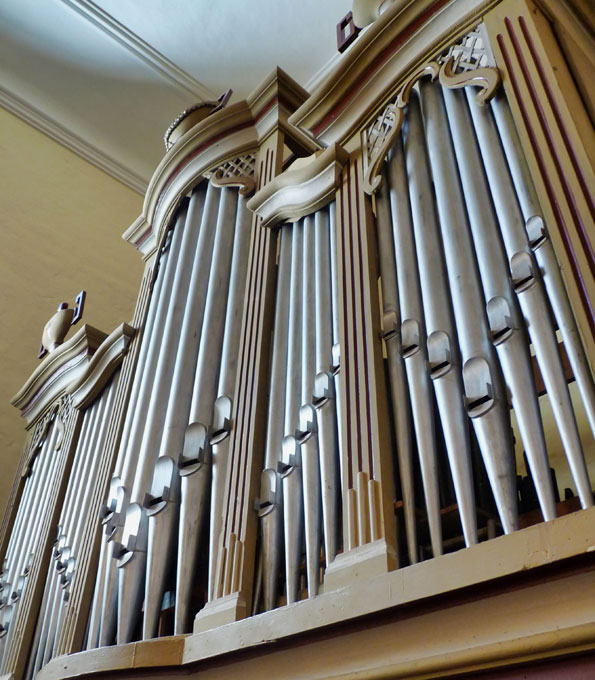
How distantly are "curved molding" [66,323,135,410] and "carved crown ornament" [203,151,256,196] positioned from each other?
0.83 meters

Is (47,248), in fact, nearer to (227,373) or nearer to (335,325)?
(227,373)

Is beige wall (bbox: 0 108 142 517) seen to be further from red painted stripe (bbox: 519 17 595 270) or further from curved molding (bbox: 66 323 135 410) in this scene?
red painted stripe (bbox: 519 17 595 270)

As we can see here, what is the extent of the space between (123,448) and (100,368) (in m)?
0.97

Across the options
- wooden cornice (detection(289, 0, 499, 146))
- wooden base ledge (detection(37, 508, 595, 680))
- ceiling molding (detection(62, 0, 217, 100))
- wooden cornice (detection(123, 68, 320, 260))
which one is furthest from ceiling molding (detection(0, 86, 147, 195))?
wooden base ledge (detection(37, 508, 595, 680))

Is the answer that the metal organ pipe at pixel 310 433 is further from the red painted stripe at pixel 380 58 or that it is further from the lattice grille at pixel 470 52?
the lattice grille at pixel 470 52

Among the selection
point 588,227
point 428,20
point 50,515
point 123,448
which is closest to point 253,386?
point 123,448

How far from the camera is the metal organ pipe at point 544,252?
1.59 m

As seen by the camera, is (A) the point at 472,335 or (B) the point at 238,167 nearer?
(A) the point at 472,335

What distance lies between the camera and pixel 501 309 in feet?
6.02

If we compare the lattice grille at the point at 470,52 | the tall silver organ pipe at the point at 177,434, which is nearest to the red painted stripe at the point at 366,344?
the lattice grille at the point at 470,52

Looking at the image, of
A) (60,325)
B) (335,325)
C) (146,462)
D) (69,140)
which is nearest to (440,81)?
(335,325)

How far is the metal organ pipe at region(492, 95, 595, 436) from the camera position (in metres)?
1.59

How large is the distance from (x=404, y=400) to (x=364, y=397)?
107 millimetres

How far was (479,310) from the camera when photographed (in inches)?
76.5
